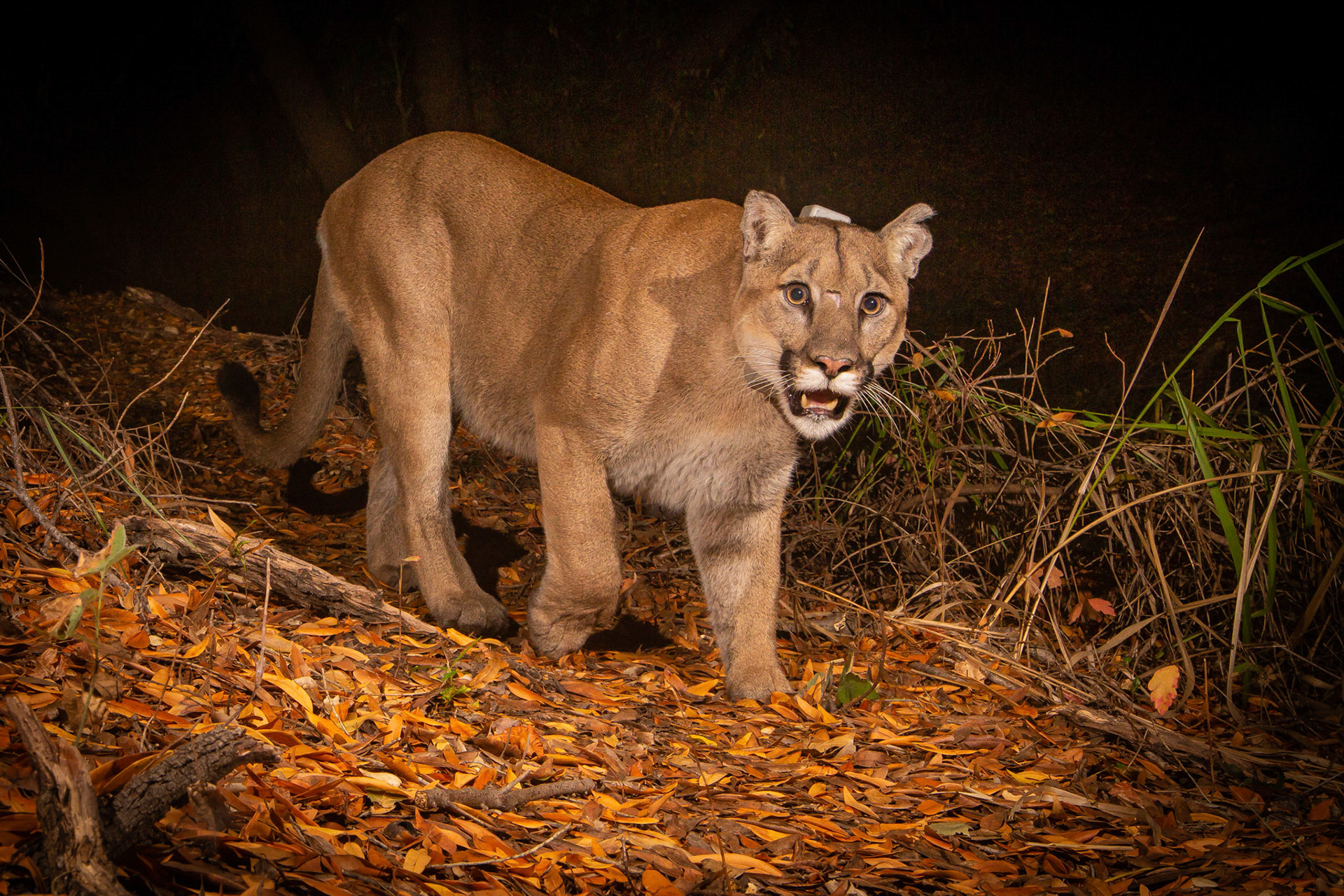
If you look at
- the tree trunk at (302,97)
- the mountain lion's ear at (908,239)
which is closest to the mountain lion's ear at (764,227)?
the mountain lion's ear at (908,239)

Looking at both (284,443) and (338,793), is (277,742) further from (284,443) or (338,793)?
(284,443)

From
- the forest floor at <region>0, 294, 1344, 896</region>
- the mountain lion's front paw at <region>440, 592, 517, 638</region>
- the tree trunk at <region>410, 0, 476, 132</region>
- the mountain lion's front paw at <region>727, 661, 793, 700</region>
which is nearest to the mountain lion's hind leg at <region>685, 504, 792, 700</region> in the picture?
the mountain lion's front paw at <region>727, 661, 793, 700</region>

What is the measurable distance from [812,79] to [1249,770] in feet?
10.9

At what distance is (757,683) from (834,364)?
3.42 feet

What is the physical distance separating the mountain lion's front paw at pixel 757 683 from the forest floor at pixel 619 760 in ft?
0.15

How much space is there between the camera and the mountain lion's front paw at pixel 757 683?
2943 millimetres

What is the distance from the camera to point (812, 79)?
14.5 ft

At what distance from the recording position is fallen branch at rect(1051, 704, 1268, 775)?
246 centimetres

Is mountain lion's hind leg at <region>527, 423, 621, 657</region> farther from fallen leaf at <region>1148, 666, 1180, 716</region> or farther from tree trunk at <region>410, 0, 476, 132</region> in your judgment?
tree trunk at <region>410, 0, 476, 132</region>

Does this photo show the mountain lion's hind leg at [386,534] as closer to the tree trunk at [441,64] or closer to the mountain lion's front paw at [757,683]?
the mountain lion's front paw at [757,683]

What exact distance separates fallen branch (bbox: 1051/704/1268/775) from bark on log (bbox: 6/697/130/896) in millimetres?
2340

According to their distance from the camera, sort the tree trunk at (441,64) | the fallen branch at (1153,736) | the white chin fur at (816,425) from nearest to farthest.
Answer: the fallen branch at (1153,736), the white chin fur at (816,425), the tree trunk at (441,64)

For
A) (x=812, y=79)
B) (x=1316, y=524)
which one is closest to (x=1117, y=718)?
(x=1316, y=524)

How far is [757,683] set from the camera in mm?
2959
